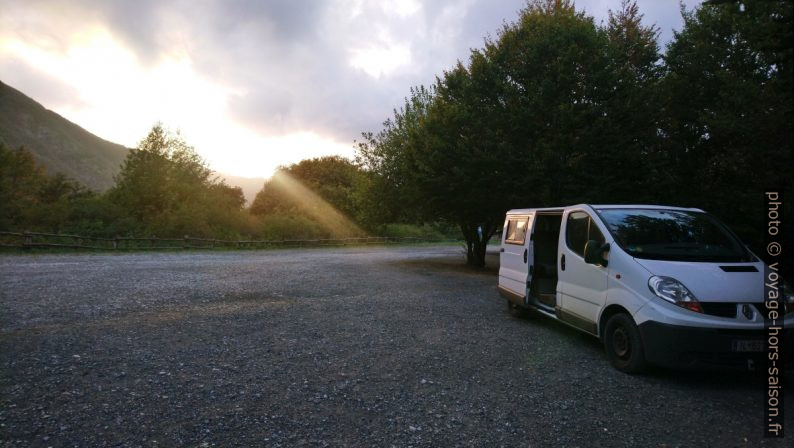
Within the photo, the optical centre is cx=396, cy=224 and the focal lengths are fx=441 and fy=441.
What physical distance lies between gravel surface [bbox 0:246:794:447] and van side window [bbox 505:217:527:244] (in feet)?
5.23

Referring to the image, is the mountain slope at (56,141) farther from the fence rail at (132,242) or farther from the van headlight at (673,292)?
the van headlight at (673,292)

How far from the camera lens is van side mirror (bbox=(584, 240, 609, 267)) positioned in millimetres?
5848

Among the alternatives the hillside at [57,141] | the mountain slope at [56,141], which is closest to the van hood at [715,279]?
the hillside at [57,141]

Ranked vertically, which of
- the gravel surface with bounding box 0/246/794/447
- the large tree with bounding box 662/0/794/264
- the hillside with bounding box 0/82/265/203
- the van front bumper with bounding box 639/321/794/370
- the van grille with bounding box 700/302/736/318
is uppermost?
the hillside with bounding box 0/82/265/203

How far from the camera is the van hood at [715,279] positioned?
475 centimetres

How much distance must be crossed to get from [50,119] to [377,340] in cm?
20284

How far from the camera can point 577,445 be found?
3631 millimetres

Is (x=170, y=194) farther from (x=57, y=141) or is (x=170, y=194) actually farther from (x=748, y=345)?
(x=57, y=141)

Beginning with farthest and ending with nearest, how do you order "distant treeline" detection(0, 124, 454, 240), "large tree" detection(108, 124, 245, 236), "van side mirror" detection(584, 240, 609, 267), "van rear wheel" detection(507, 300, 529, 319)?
"large tree" detection(108, 124, 245, 236), "distant treeline" detection(0, 124, 454, 240), "van rear wheel" detection(507, 300, 529, 319), "van side mirror" detection(584, 240, 609, 267)

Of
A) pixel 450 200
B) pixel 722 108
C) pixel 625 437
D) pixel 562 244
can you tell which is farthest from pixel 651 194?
pixel 625 437

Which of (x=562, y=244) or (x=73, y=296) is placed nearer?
(x=562, y=244)

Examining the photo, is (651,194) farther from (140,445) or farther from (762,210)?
(140,445)

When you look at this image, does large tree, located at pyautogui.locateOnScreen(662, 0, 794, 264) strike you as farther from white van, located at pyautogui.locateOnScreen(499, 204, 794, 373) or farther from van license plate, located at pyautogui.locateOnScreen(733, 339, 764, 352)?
van license plate, located at pyautogui.locateOnScreen(733, 339, 764, 352)

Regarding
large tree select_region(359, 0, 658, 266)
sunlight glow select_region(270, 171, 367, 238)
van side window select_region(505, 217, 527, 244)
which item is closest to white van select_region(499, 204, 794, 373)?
van side window select_region(505, 217, 527, 244)
